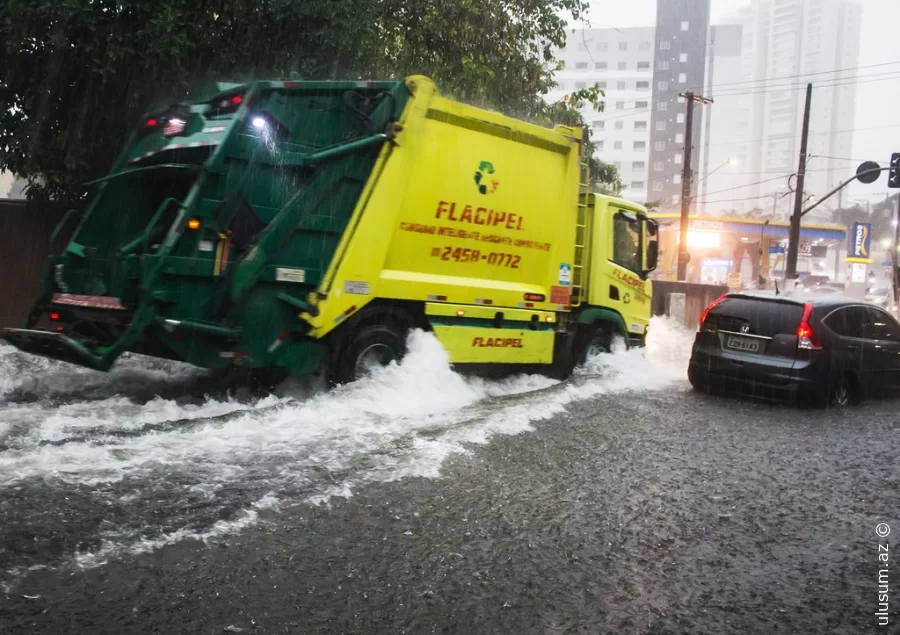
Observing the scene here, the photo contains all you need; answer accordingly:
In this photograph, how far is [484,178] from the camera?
28.9 feet

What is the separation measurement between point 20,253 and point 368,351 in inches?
256

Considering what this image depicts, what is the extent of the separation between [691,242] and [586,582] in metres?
44.7

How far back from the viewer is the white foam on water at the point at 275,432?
5117 mm

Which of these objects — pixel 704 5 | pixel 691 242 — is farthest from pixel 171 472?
pixel 704 5

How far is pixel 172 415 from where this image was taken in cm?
695

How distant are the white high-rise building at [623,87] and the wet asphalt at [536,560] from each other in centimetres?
9032

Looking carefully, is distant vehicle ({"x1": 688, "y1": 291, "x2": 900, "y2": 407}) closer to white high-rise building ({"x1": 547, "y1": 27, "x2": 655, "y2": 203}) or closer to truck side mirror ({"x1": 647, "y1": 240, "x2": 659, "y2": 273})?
truck side mirror ({"x1": 647, "y1": 240, "x2": 659, "y2": 273})

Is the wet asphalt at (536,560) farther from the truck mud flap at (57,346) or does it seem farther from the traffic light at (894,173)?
the traffic light at (894,173)

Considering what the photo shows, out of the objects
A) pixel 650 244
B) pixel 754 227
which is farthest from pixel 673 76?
pixel 650 244

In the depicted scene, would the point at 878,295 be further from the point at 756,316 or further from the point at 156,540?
the point at 156,540

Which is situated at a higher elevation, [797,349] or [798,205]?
[798,205]

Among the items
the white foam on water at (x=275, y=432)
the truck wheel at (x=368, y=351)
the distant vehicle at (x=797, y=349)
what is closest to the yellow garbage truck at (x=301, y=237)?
the truck wheel at (x=368, y=351)

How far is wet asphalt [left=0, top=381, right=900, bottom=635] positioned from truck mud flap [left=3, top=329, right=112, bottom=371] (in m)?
3.02

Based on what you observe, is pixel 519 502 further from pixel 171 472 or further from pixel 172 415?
pixel 172 415
